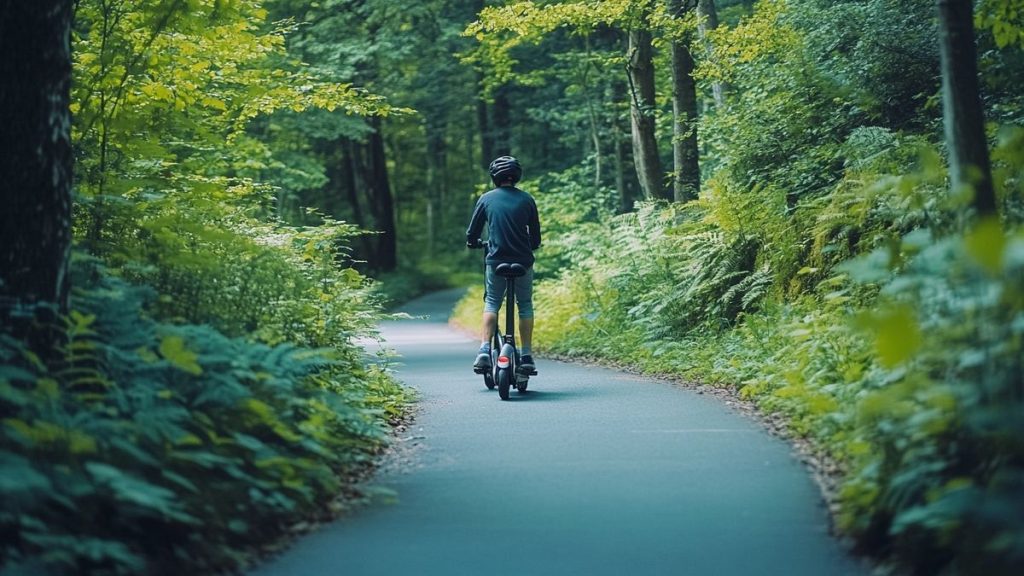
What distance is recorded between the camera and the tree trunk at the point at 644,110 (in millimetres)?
21406

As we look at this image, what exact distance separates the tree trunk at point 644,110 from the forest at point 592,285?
8 cm

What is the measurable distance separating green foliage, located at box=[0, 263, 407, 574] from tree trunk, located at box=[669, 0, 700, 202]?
12.1m

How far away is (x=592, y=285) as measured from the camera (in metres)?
20.3

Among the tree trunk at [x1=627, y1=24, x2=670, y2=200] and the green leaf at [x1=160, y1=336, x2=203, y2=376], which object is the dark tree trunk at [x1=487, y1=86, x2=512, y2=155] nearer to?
the tree trunk at [x1=627, y1=24, x2=670, y2=200]

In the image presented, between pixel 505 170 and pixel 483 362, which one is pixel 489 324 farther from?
pixel 505 170

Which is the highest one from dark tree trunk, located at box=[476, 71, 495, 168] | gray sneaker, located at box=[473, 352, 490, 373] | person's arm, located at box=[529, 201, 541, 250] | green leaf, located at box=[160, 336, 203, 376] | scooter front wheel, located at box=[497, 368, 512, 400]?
dark tree trunk, located at box=[476, 71, 495, 168]

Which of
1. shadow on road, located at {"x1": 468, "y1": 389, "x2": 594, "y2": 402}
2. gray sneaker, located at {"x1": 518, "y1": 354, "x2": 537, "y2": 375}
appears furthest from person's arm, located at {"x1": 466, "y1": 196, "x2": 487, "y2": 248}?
shadow on road, located at {"x1": 468, "y1": 389, "x2": 594, "y2": 402}

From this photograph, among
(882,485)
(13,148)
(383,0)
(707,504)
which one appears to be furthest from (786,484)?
(383,0)

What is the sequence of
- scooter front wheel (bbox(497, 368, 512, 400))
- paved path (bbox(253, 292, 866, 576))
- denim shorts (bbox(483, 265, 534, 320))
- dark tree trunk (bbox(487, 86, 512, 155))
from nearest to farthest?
paved path (bbox(253, 292, 866, 576))
scooter front wheel (bbox(497, 368, 512, 400))
denim shorts (bbox(483, 265, 534, 320))
dark tree trunk (bbox(487, 86, 512, 155))

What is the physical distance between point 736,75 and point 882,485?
13.1 metres

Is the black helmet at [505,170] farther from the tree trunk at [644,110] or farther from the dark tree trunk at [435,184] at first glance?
the dark tree trunk at [435,184]

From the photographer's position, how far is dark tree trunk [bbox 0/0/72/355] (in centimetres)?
672

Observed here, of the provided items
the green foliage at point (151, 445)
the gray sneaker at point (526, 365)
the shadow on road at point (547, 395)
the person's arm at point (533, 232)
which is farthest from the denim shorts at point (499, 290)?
the green foliage at point (151, 445)

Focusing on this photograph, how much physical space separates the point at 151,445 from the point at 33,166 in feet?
6.78
